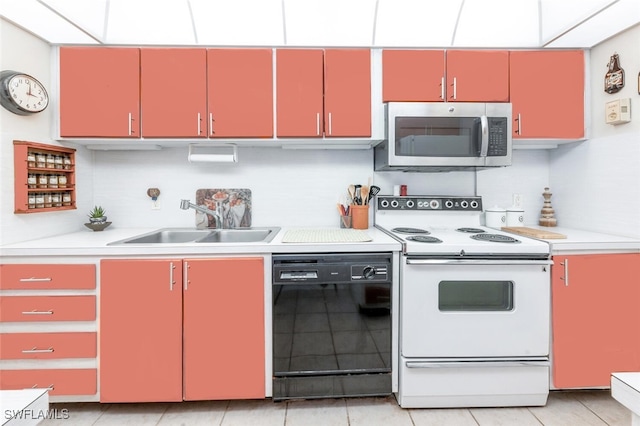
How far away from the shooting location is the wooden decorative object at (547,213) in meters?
2.47

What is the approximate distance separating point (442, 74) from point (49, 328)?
2.74m

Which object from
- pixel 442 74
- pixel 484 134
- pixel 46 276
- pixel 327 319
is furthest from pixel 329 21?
pixel 46 276

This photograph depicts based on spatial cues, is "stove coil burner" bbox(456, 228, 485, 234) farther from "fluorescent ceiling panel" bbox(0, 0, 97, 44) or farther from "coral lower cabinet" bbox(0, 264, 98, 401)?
"fluorescent ceiling panel" bbox(0, 0, 97, 44)

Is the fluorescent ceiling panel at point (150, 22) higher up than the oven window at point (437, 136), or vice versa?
the fluorescent ceiling panel at point (150, 22)

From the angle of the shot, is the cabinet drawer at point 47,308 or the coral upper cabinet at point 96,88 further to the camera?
the coral upper cabinet at point 96,88

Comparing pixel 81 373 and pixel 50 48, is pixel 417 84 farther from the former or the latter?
pixel 81 373

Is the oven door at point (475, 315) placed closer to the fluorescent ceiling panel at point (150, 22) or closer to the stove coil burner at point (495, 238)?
the stove coil burner at point (495, 238)

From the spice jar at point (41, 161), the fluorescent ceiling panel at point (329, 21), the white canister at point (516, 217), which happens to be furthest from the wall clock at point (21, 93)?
the white canister at point (516, 217)

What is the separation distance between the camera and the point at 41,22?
75.0 inches

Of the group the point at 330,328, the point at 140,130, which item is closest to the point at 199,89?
the point at 140,130

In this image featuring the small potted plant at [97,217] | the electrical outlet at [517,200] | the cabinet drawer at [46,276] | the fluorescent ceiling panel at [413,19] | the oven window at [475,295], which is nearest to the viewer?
the cabinet drawer at [46,276]

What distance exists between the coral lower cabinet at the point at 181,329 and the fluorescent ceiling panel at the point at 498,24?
2.25m

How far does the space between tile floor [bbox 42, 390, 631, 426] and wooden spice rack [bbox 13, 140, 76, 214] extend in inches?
46.3

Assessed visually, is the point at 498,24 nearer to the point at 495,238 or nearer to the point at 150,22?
the point at 495,238
